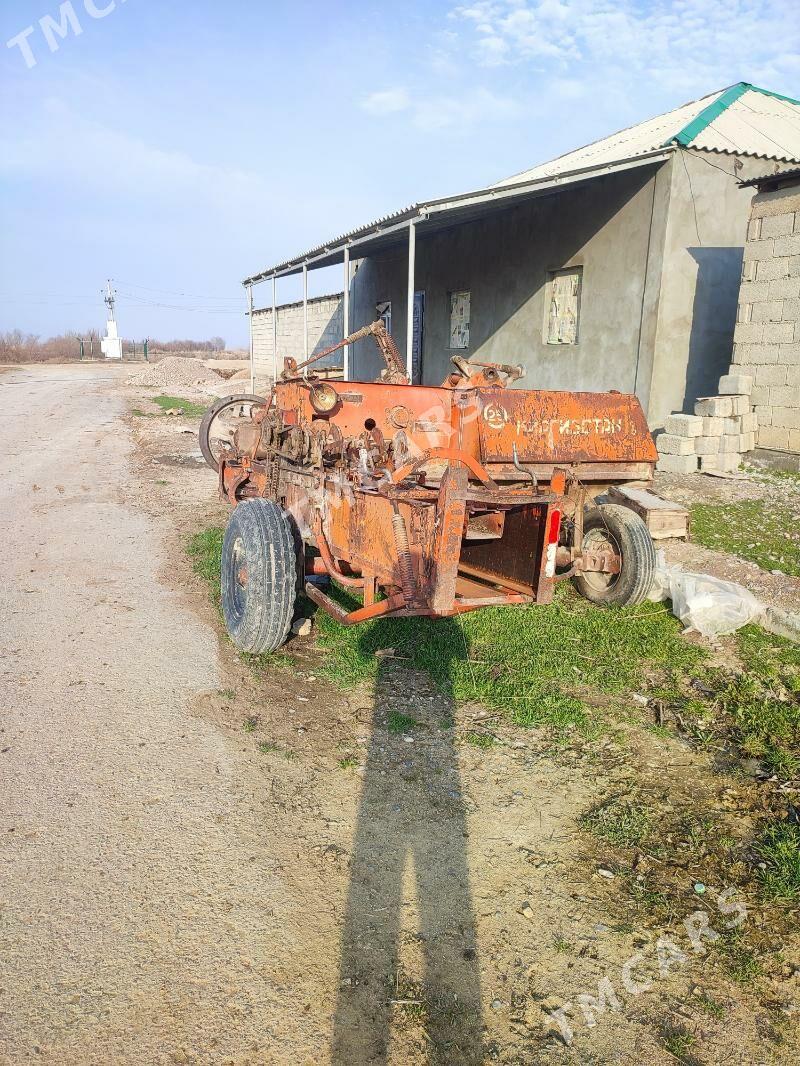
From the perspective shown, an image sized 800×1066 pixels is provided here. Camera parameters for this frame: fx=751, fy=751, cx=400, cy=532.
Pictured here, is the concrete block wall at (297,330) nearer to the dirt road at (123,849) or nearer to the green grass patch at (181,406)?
the green grass patch at (181,406)

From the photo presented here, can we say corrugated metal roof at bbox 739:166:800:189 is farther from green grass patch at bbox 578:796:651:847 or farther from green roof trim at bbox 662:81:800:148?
green grass patch at bbox 578:796:651:847

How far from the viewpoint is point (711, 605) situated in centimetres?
499

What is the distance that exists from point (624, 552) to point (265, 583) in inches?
97.5

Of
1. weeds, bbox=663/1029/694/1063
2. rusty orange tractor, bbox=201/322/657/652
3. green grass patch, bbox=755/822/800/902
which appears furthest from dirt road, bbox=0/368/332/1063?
green grass patch, bbox=755/822/800/902

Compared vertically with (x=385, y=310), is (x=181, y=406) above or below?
below

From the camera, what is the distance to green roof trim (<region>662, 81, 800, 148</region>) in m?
10.3

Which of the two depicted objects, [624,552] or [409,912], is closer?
[409,912]

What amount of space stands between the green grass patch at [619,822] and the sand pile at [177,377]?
29001 mm

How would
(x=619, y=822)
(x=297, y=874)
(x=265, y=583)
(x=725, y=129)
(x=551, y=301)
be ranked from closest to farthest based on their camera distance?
1. (x=297, y=874)
2. (x=619, y=822)
3. (x=265, y=583)
4. (x=725, y=129)
5. (x=551, y=301)

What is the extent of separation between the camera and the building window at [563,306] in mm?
12539

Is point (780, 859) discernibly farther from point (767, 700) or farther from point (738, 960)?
point (767, 700)

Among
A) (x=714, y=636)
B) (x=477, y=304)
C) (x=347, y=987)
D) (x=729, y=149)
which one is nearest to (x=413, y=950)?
(x=347, y=987)

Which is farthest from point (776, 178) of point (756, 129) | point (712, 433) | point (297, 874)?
point (297, 874)

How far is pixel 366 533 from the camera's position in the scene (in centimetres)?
404
